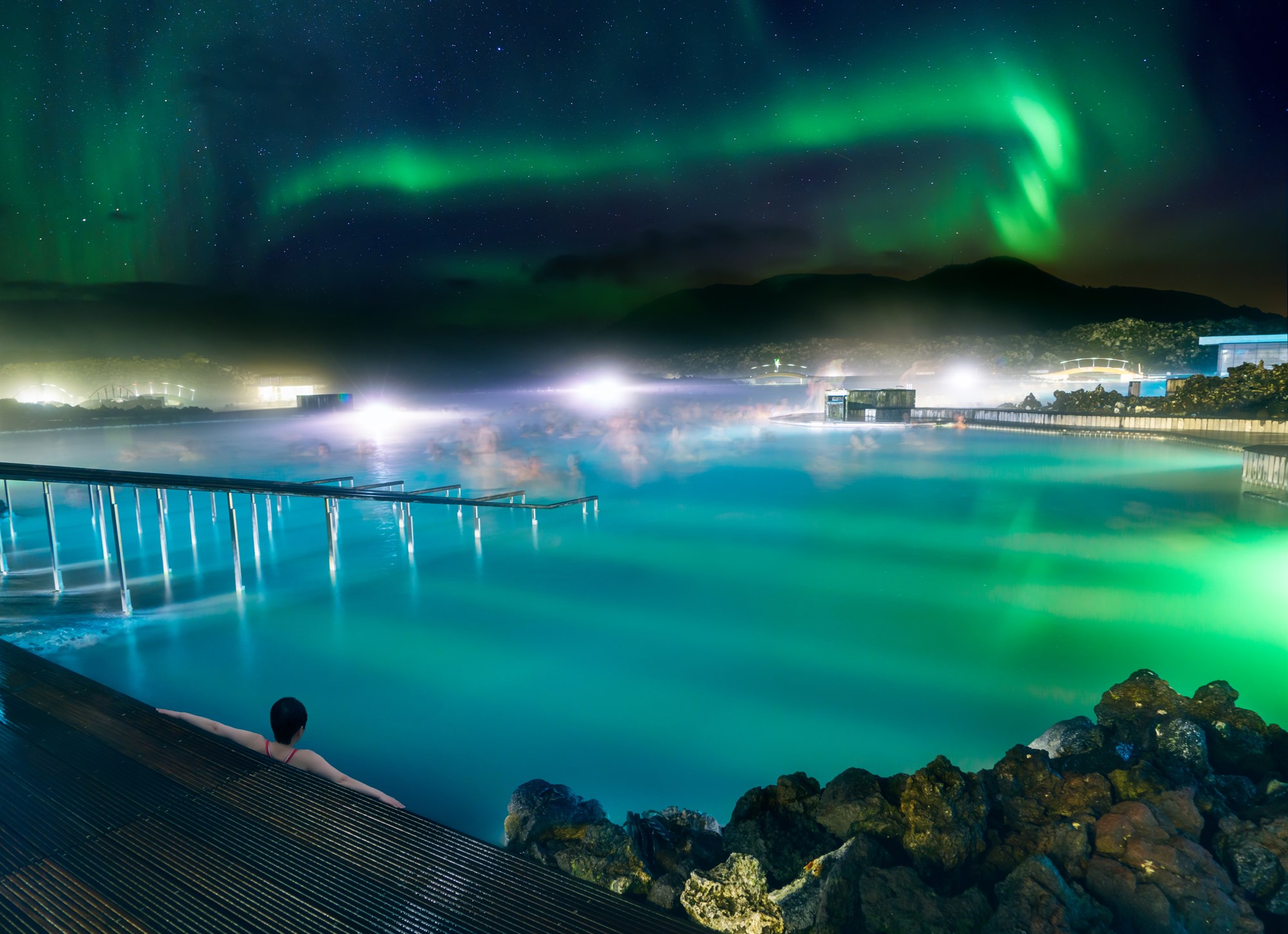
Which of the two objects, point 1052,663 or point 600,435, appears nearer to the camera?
point 1052,663

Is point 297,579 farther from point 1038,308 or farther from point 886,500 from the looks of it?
point 1038,308

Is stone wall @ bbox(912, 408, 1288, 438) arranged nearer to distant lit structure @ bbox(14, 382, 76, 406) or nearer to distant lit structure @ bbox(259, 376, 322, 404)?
distant lit structure @ bbox(259, 376, 322, 404)

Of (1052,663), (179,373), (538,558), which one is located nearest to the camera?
(1052,663)

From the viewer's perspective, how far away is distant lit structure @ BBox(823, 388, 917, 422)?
32.4 meters

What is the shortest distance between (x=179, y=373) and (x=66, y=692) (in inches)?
3299

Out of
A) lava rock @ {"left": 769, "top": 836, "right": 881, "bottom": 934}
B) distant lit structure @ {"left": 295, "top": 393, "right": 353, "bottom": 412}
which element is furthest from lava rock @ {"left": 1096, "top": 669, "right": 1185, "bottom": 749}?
distant lit structure @ {"left": 295, "top": 393, "right": 353, "bottom": 412}

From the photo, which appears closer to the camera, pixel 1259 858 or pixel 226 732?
pixel 1259 858

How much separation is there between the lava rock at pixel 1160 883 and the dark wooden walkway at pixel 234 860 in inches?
79.0

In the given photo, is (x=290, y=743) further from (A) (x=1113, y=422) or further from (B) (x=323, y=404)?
(B) (x=323, y=404)

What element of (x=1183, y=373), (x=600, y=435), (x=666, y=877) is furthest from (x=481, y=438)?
(x=1183, y=373)

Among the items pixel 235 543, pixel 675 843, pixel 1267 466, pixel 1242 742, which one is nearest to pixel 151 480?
pixel 235 543

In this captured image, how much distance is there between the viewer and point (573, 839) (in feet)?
11.6

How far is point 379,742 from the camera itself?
17.6ft

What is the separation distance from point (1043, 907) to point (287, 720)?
10.0 ft
